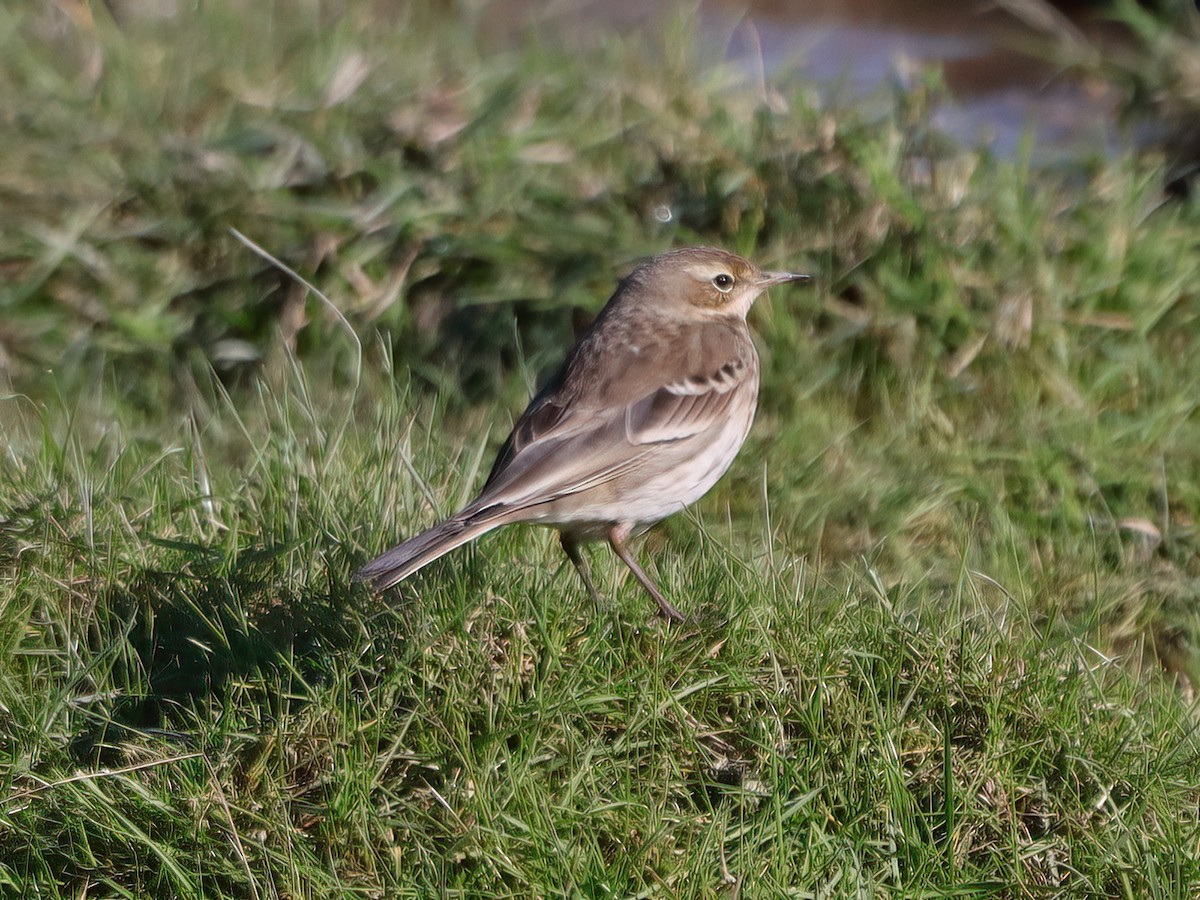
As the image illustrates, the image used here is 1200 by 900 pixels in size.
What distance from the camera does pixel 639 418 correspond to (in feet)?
15.8

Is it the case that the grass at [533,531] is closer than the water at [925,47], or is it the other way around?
the grass at [533,531]

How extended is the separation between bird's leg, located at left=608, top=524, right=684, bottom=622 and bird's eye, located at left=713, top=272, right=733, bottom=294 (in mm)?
1129

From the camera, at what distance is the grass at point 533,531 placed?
3635mm

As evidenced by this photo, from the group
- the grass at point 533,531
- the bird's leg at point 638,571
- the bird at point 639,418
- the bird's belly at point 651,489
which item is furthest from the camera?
the bird's belly at point 651,489

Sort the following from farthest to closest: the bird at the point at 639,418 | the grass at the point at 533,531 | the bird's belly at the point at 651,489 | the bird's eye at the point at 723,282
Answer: the bird's eye at the point at 723,282, the bird's belly at the point at 651,489, the bird at the point at 639,418, the grass at the point at 533,531

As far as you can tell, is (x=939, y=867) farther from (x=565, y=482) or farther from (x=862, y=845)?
(x=565, y=482)

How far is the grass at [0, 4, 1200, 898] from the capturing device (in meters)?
3.63

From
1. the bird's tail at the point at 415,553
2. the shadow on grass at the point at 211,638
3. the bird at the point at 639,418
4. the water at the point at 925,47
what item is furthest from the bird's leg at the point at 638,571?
the water at the point at 925,47

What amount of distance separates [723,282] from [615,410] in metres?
0.86

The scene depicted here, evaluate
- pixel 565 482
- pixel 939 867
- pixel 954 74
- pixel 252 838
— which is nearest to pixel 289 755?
pixel 252 838

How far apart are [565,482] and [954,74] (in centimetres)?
562

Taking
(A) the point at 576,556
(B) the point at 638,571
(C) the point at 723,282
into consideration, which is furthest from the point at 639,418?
(C) the point at 723,282

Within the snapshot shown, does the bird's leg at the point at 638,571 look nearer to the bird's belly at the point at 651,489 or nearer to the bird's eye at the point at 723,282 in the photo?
the bird's belly at the point at 651,489

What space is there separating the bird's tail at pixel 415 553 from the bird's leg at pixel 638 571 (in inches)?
20.9
